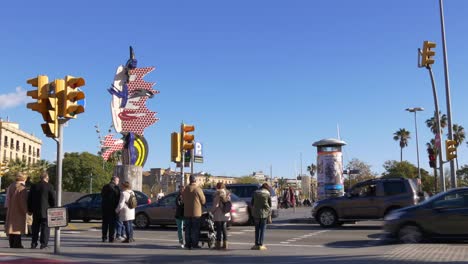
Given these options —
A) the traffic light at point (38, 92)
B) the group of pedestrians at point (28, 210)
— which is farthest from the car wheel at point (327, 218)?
the traffic light at point (38, 92)

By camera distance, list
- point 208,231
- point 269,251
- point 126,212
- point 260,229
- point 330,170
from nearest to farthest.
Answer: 1. point 269,251
2. point 260,229
3. point 208,231
4. point 126,212
5. point 330,170

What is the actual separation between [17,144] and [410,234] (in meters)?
110

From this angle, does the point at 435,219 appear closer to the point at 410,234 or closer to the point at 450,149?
the point at 410,234

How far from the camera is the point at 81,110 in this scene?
11211mm

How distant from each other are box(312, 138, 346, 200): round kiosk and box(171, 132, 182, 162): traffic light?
9391 millimetres

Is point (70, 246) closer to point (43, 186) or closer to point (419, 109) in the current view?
point (43, 186)

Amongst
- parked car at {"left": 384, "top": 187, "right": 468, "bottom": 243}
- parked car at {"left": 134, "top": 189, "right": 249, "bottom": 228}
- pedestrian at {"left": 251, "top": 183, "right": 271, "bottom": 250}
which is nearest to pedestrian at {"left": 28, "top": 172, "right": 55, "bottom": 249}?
pedestrian at {"left": 251, "top": 183, "right": 271, "bottom": 250}

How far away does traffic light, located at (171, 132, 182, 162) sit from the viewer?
762 inches

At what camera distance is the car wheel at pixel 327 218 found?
2012 centimetres

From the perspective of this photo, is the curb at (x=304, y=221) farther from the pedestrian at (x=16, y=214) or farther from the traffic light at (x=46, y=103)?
the traffic light at (x=46, y=103)

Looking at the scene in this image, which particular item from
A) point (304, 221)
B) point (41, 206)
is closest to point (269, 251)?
point (41, 206)

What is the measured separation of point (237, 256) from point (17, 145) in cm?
11058

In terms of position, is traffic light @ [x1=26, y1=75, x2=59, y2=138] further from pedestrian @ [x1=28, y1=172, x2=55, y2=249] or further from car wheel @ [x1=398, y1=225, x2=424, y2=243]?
car wheel @ [x1=398, y1=225, x2=424, y2=243]

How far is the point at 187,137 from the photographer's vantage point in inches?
762
